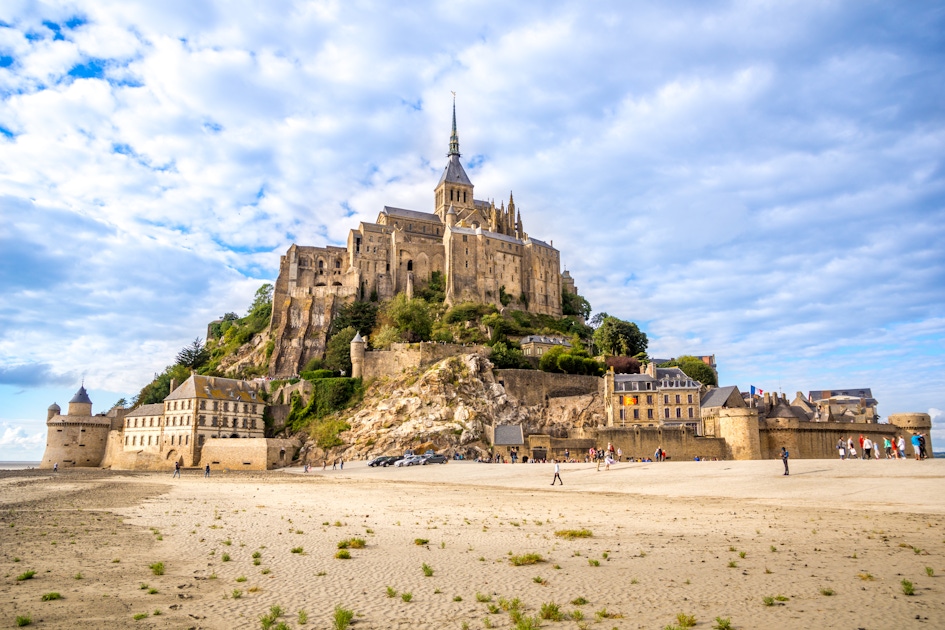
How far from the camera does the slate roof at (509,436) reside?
47.8m

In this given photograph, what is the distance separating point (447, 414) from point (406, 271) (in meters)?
36.0

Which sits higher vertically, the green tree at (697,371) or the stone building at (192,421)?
the green tree at (697,371)

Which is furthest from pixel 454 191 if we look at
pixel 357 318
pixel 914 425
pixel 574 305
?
pixel 914 425

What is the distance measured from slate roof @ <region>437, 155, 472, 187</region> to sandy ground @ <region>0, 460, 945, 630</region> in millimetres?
82107

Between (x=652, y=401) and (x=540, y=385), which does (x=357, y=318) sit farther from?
(x=652, y=401)

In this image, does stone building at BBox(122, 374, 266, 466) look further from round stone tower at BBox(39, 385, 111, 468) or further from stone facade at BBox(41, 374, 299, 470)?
round stone tower at BBox(39, 385, 111, 468)

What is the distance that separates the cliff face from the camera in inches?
1998

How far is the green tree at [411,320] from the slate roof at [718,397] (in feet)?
102

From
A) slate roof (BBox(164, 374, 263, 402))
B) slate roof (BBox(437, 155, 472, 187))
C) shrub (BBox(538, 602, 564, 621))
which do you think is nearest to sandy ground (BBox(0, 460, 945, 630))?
shrub (BBox(538, 602, 564, 621))

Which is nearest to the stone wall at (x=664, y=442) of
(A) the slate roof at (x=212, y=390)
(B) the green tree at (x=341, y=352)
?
(B) the green tree at (x=341, y=352)

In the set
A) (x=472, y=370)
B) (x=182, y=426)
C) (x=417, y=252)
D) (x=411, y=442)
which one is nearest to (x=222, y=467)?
(x=182, y=426)

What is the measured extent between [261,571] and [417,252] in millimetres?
75992

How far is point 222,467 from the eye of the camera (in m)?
51.8

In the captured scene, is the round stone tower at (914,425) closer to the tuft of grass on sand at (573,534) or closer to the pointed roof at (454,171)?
the tuft of grass on sand at (573,534)
